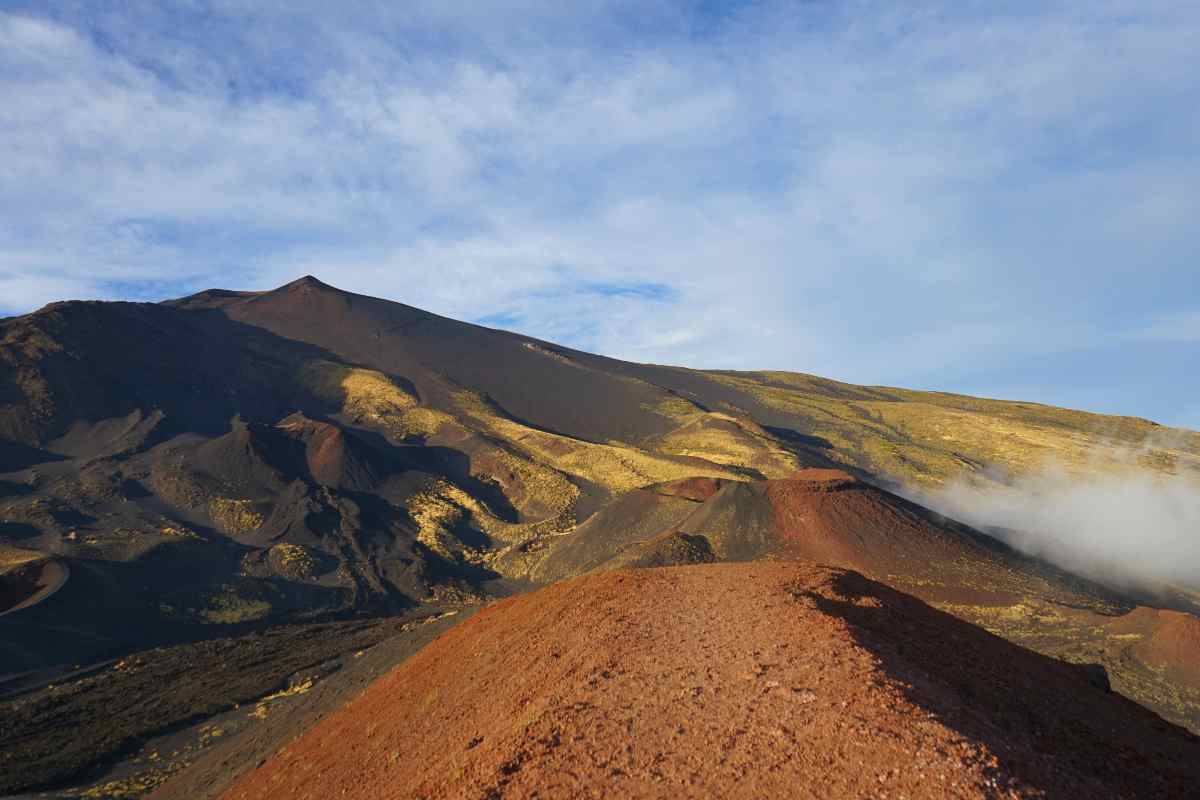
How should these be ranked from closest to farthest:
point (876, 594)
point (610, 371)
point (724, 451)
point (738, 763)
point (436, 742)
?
point (738, 763) < point (436, 742) < point (876, 594) < point (724, 451) < point (610, 371)

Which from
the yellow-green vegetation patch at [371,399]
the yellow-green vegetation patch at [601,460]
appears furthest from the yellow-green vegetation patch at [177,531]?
the yellow-green vegetation patch at [601,460]

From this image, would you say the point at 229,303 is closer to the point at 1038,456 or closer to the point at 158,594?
the point at 158,594

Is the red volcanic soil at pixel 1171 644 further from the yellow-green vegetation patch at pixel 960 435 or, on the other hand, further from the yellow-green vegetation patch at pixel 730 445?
the yellow-green vegetation patch at pixel 960 435

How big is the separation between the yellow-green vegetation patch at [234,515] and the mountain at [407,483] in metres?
0.21

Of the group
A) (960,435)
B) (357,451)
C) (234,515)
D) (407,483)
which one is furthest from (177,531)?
(960,435)

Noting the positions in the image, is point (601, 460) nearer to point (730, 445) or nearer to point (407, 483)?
point (730, 445)

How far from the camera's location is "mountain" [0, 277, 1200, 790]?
3750 centimetres

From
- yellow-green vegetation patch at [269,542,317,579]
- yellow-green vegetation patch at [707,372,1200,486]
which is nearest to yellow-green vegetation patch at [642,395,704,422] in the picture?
yellow-green vegetation patch at [707,372,1200,486]

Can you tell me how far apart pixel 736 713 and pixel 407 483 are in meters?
64.5

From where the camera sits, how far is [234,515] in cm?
6066

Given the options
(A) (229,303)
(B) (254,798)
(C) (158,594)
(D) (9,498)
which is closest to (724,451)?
(C) (158,594)

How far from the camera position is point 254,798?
50.8ft

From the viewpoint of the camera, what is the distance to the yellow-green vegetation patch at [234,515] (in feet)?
195

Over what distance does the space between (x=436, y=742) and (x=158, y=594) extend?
41168 mm
